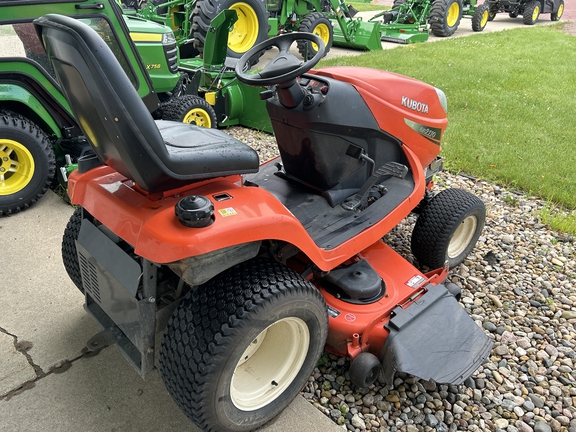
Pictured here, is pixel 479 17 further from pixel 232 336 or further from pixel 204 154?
pixel 232 336

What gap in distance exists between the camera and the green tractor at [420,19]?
10094mm

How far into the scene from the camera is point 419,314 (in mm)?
2086

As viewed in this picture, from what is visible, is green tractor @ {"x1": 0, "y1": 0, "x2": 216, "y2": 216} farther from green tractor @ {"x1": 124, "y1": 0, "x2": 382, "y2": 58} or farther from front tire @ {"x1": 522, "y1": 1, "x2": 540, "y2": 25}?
front tire @ {"x1": 522, "y1": 1, "x2": 540, "y2": 25}

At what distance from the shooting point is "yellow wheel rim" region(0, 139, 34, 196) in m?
3.32

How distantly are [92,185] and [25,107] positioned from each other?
211 cm

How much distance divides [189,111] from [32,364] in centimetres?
274

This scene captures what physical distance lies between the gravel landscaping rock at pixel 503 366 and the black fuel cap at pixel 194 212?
0.99 metres

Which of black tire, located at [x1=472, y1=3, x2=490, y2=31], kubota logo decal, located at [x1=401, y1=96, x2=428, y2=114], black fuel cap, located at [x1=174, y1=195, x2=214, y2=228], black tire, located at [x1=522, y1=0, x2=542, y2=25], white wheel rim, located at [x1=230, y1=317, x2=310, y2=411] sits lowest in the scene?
black tire, located at [x1=522, y1=0, x2=542, y2=25]

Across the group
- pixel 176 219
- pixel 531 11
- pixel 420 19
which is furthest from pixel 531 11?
pixel 176 219

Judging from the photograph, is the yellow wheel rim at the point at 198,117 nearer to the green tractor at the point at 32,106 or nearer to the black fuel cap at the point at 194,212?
the green tractor at the point at 32,106

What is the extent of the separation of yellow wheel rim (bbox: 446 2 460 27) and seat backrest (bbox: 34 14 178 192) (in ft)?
37.1

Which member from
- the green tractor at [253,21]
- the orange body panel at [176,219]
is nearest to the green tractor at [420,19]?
the green tractor at [253,21]

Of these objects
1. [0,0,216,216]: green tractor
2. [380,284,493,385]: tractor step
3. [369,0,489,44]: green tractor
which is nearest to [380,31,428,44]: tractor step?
[369,0,489,44]: green tractor

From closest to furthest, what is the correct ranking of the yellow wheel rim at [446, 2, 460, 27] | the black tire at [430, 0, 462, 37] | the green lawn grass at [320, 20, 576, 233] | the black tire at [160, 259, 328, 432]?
the black tire at [160, 259, 328, 432]
the green lawn grass at [320, 20, 576, 233]
the black tire at [430, 0, 462, 37]
the yellow wheel rim at [446, 2, 460, 27]
